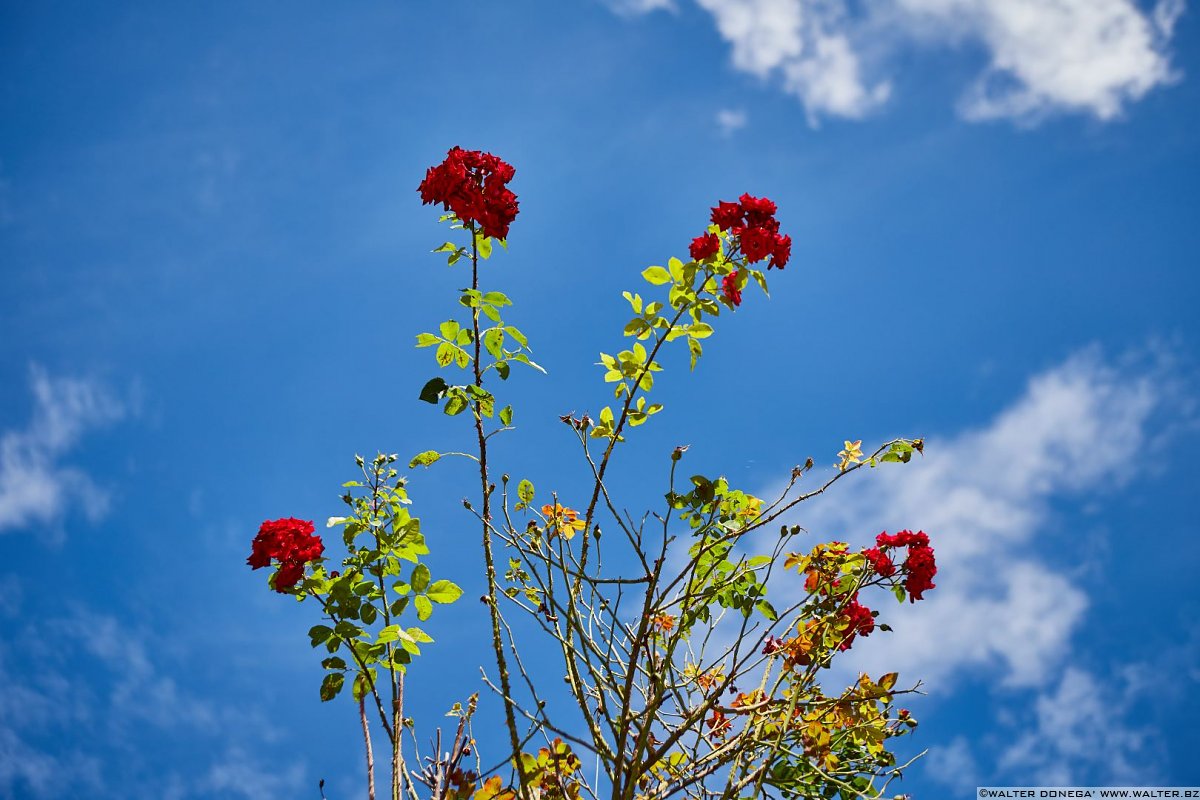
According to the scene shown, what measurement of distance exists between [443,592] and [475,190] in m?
1.74

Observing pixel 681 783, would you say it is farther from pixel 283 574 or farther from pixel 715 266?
pixel 715 266

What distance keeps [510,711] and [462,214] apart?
2.06 meters

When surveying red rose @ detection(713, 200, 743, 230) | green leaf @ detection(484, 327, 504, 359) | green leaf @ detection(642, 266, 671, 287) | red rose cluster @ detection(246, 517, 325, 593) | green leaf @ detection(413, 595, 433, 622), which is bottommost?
green leaf @ detection(413, 595, 433, 622)

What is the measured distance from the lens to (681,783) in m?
2.81

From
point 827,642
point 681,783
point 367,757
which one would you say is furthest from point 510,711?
point 827,642

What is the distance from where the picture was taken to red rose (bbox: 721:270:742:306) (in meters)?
3.43

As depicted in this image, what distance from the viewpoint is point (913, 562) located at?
358 cm

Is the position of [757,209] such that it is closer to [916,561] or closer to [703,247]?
[703,247]

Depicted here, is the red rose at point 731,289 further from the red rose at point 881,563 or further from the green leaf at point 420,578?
the green leaf at point 420,578

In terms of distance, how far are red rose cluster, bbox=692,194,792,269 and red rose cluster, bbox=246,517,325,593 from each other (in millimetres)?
2083

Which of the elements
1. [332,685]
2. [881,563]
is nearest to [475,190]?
[332,685]

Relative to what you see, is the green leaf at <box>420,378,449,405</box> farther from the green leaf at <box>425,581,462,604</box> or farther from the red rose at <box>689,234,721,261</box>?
the red rose at <box>689,234,721,261</box>

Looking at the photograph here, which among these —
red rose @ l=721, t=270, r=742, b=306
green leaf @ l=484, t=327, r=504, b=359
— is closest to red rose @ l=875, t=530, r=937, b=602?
red rose @ l=721, t=270, r=742, b=306

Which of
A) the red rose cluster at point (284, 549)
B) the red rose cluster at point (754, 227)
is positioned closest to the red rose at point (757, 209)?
the red rose cluster at point (754, 227)
